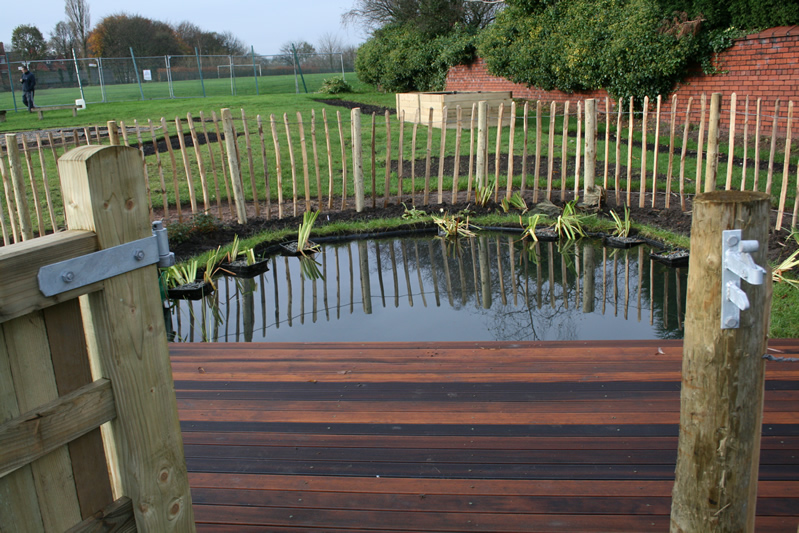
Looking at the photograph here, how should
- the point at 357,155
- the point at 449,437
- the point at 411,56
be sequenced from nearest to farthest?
the point at 449,437 < the point at 357,155 < the point at 411,56

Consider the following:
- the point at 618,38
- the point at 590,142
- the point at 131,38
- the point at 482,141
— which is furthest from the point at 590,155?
the point at 131,38

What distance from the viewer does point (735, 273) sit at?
1.46m

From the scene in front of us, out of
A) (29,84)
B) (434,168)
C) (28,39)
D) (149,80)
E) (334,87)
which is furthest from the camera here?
(28,39)

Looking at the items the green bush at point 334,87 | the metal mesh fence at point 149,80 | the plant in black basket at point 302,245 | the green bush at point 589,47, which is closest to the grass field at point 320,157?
the plant in black basket at point 302,245

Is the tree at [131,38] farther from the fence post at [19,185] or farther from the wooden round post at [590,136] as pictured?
the wooden round post at [590,136]

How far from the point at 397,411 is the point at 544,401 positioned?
75 cm

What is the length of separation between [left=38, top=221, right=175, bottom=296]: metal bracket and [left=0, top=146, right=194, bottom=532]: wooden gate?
17mm

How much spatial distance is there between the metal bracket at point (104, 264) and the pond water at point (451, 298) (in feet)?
11.6

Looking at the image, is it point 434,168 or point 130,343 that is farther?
point 434,168

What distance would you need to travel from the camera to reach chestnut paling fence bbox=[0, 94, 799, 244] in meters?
7.70

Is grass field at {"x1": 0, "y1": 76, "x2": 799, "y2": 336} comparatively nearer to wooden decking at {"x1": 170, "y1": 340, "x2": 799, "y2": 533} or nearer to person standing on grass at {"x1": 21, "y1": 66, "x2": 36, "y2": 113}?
person standing on grass at {"x1": 21, "y1": 66, "x2": 36, "y2": 113}

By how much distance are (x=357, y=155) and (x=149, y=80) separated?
23.4m

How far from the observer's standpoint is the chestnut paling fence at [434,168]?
25.3 feet

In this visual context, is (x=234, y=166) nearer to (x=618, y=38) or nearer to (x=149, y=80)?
(x=618, y=38)
